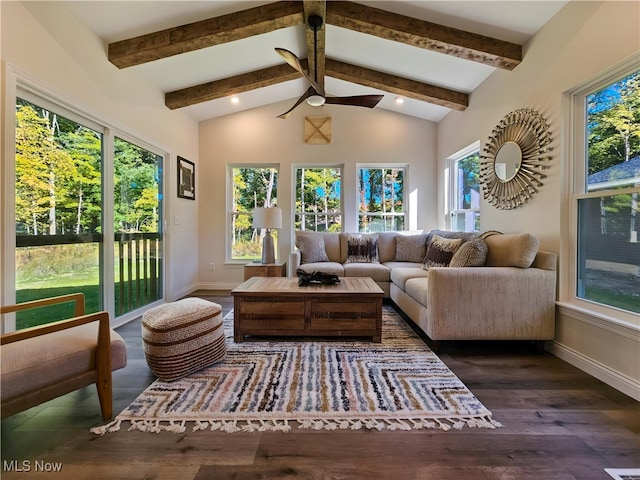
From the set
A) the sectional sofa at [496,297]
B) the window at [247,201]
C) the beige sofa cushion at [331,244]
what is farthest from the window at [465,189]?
the window at [247,201]

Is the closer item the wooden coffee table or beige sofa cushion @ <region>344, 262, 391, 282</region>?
the wooden coffee table

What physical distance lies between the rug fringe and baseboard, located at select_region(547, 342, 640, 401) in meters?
0.98

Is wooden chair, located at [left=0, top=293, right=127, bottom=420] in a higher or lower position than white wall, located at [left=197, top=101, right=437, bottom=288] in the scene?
lower

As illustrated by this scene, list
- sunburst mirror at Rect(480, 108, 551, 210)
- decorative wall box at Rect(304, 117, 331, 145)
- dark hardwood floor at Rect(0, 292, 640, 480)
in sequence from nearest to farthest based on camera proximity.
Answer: dark hardwood floor at Rect(0, 292, 640, 480), sunburst mirror at Rect(480, 108, 551, 210), decorative wall box at Rect(304, 117, 331, 145)

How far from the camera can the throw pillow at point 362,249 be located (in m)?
4.34

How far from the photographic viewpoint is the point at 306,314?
256 cm

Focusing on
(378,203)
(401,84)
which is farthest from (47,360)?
(378,203)

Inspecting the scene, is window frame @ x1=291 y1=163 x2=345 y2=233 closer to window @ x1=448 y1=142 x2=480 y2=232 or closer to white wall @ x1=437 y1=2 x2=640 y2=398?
window @ x1=448 y1=142 x2=480 y2=232

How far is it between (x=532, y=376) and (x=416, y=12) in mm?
3115

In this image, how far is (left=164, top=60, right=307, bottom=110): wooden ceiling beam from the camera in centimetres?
393

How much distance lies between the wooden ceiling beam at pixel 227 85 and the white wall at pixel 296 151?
0.90 m

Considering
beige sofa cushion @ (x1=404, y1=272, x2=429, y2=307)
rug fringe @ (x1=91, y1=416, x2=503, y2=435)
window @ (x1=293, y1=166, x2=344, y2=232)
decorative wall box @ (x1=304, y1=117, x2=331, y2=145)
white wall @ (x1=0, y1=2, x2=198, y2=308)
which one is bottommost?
rug fringe @ (x1=91, y1=416, x2=503, y2=435)

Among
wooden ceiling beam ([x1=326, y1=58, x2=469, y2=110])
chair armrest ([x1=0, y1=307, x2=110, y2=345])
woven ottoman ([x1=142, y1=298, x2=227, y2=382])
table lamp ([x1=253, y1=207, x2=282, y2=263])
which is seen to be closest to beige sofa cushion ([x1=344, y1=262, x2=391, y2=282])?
table lamp ([x1=253, y1=207, x2=282, y2=263])

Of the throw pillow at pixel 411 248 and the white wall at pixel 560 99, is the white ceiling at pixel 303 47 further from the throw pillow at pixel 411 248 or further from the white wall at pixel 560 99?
the throw pillow at pixel 411 248
